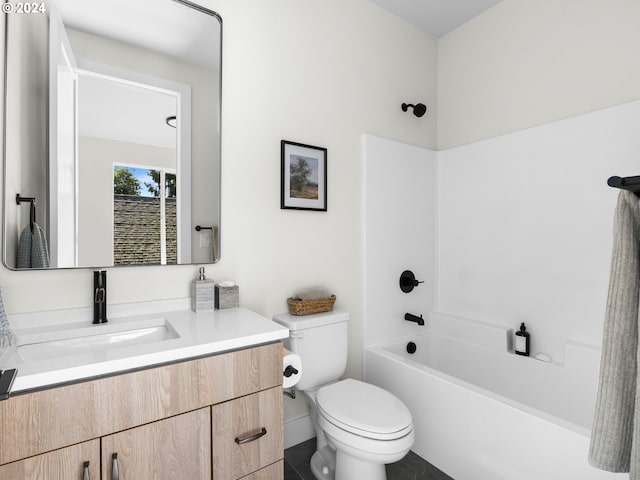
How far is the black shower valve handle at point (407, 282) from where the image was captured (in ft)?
7.94

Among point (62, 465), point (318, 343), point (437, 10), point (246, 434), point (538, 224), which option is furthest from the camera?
point (437, 10)

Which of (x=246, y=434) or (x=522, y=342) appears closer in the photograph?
(x=246, y=434)

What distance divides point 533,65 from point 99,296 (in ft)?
8.56

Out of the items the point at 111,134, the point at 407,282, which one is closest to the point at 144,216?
the point at 111,134

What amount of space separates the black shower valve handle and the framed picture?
0.77 metres

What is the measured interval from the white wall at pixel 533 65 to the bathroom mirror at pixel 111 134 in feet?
5.67

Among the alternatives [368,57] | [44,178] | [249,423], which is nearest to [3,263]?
[44,178]

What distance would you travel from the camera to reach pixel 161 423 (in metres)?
1.05

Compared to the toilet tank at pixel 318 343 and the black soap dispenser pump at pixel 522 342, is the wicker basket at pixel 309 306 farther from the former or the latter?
the black soap dispenser pump at pixel 522 342

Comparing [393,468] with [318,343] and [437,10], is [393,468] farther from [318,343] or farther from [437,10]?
[437,10]

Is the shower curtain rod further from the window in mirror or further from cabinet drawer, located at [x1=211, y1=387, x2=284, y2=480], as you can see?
the window in mirror

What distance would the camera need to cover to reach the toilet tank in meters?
1.73

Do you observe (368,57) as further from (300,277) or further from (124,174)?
(124,174)

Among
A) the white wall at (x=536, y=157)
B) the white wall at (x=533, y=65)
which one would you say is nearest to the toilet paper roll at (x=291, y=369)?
the white wall at (x=536, y=157)
